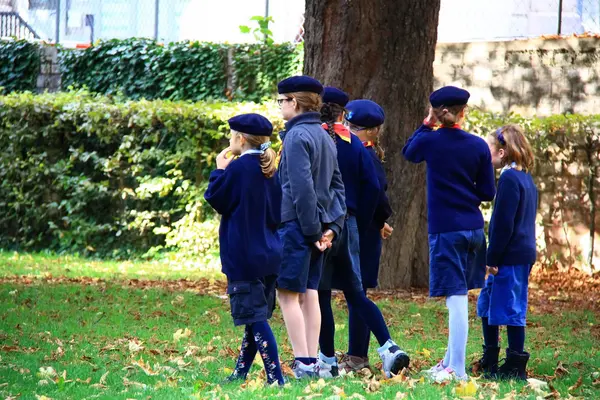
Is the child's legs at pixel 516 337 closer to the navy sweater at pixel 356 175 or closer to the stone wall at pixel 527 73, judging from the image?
the navy sweater at pixel 356 175

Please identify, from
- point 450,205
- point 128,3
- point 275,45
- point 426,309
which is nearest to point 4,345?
point 450,205

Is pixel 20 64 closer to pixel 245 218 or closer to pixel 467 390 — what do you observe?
pixel 245 218

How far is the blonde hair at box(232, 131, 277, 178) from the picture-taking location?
216 inches

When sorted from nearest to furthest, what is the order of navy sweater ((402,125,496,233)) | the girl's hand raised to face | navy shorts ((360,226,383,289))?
the girl's hand raised to face → navy sweater ((402,125,496,233)) → navy shorts ((360,226,383,289))

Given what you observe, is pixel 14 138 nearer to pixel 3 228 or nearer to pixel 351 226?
pixel 3 228

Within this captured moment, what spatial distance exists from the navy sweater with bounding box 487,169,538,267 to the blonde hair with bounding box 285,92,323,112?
4.17 feet

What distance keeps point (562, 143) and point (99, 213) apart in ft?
20.9

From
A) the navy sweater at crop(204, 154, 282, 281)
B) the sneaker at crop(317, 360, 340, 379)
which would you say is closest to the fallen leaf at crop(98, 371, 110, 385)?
the navy sweater at crop(204, 154, 282, 281)

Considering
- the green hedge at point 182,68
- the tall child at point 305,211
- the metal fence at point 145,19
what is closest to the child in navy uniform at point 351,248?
the tall child at point 305,211

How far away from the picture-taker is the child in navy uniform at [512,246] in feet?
19.8

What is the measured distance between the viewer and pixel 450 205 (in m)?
5.88

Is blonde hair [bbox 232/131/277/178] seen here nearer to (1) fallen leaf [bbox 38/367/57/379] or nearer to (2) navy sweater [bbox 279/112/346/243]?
(2) navy sweater [bbox 279/112/346/243]

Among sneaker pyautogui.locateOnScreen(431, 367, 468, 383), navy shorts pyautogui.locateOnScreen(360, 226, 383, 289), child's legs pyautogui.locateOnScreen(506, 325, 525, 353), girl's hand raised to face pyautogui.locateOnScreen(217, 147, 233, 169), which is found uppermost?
girl's hand raised to face pyautogui.locateOnScreen(217, 147, 233, 169)

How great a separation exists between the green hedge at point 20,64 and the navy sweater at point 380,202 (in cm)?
1351
